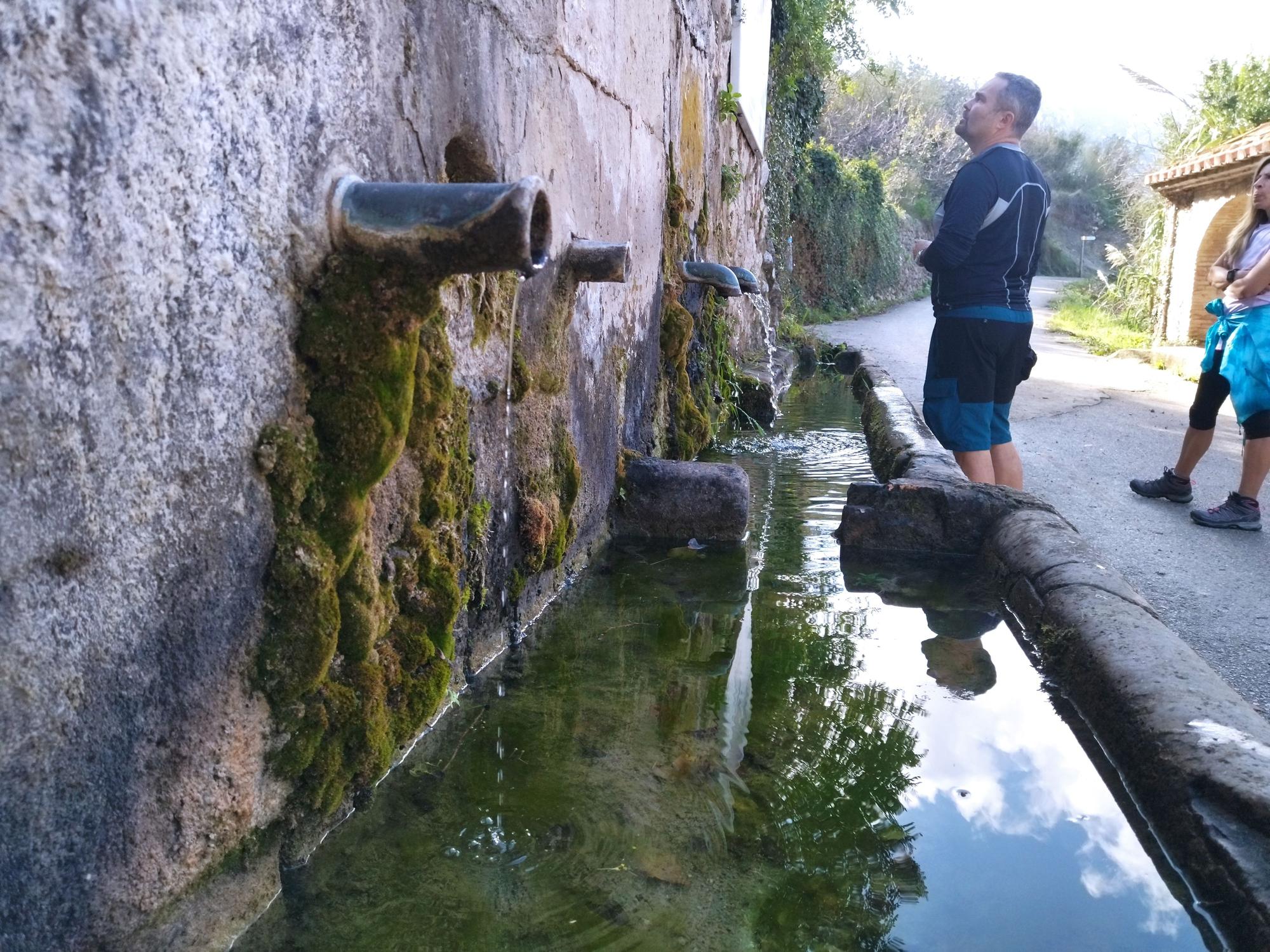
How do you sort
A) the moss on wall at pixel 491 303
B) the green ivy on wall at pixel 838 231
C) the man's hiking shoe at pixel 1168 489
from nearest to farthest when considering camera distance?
the moss on wall at pixel 491 303 → the man's hiking shoe at pixel 1168 489 → the green ivy on wall at pixel 838 231

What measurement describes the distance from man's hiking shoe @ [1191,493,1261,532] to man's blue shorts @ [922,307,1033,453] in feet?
3.24

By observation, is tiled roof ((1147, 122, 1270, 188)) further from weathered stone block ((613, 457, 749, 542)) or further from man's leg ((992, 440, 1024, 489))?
weathered stone block ((613, 457, 749, 542))

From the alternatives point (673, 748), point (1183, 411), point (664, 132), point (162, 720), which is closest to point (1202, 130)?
point (1183, 411)

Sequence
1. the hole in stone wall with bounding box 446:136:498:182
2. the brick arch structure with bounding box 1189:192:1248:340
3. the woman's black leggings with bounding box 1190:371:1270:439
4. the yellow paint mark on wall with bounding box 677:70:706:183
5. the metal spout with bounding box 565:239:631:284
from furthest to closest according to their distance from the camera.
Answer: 1. the brick arch structure with bounding box 1189:192:1248:340
2. the yellow paint mark on wall with bounding box 677:70:706:183
3. the woman's black leggings with bounding box 1190:371:1270:439
4. the metal spout with bounding box 565:239:631:284
5. the hole in stone wall with bounding box 446:136:498:182

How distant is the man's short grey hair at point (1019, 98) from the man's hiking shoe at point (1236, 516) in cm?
187

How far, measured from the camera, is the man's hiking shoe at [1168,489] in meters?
4.67

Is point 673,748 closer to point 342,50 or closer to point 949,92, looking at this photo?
point 342,50

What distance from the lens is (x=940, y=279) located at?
155 inches

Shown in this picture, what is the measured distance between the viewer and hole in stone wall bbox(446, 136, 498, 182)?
2217 mm

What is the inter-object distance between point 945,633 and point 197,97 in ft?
8.48

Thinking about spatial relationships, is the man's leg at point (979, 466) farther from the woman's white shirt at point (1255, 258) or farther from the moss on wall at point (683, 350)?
the moss on wall at point (683, 350)

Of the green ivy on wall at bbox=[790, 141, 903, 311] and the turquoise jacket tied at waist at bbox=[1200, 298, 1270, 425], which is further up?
the green ivy on wall at bbox=[790, 141, 903, 311]

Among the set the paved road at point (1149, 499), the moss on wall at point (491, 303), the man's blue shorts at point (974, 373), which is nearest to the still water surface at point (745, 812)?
the paved road at point (1149, 499)

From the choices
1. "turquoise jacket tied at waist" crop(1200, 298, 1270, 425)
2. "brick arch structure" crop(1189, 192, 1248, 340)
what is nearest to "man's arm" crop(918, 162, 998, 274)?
"turquoise jacket tied at waist" crop(1200, 298, 1270, 425)
